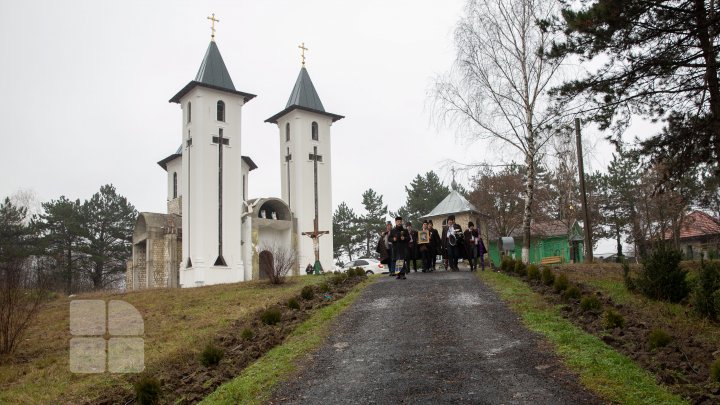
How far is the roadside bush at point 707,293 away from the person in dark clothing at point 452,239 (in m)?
8.24

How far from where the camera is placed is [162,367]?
1038 cm

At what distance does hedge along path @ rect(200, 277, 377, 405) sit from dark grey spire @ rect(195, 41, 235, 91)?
83.1ft

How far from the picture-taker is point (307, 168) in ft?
127

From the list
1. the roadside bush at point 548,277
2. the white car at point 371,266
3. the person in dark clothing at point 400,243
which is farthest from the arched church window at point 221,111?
the roadside bush at point 548,277

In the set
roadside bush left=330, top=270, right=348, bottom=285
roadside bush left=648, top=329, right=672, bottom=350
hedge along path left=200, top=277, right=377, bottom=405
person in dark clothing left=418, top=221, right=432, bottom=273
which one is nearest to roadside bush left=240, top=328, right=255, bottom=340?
hedge along path left=200, top=277, right=377, bottom=405

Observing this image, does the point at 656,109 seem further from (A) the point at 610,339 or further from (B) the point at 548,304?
(A) the point at 610,339

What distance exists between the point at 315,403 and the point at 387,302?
5.99 metres

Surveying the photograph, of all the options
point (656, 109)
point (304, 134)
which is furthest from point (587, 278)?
point (304, 134)

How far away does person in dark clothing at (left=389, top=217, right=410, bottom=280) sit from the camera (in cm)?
1722

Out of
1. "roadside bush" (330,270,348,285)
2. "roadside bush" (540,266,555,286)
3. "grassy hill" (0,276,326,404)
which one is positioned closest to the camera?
"grassy hill" (0,276,326,404)

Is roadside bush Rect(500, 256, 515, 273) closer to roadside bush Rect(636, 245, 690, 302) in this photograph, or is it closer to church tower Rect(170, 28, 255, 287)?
roadside bush Rect(636, 245, 690, 302)

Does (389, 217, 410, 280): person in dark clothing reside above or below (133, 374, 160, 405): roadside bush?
above

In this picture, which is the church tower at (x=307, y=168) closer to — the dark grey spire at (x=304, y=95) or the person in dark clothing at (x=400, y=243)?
the dark grey spire at (x=304, y=95)

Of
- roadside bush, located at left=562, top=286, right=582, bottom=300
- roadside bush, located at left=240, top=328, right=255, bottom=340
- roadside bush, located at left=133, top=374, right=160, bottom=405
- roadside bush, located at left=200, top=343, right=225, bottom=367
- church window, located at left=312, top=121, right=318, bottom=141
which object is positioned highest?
church window, located at left=312, top=121, right=318, bottom=141
